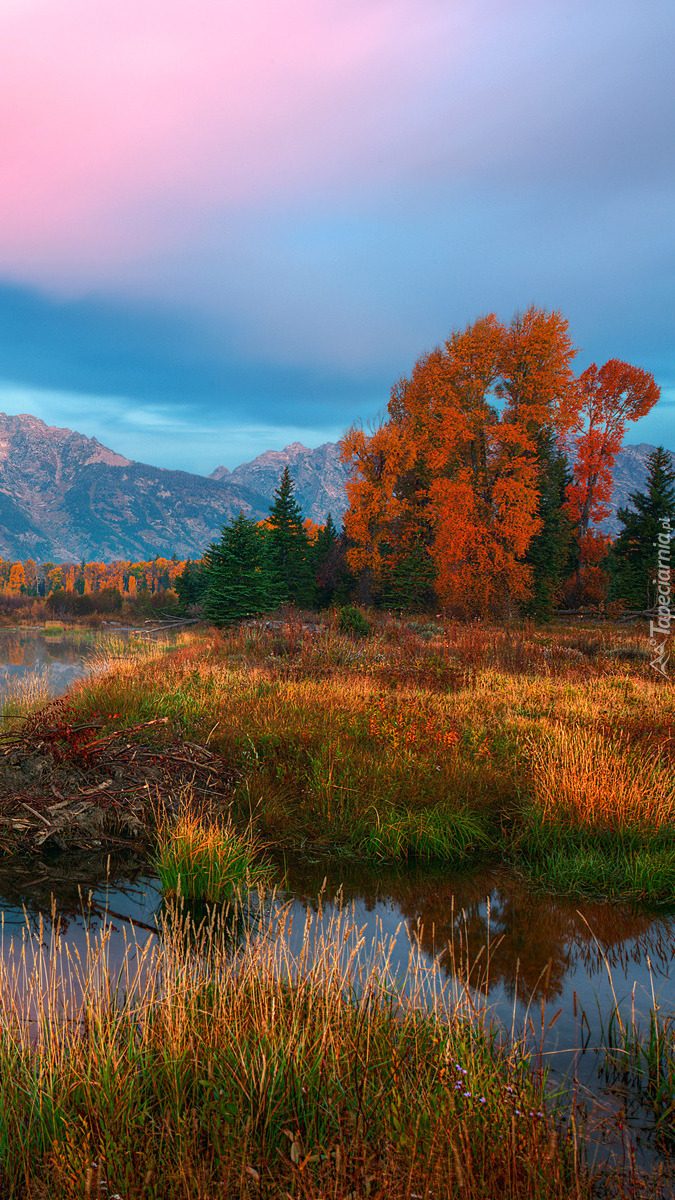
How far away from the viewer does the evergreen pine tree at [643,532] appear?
3153 cm

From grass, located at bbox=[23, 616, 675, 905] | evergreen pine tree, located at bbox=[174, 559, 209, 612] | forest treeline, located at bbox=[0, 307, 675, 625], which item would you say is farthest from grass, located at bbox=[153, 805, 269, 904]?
evergreen pine tree, located at bbox=[174, 559, 209, 612]

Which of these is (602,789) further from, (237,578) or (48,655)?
(48,655)

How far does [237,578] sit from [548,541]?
57.2 ft

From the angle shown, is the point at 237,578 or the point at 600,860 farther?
the point at 237,578

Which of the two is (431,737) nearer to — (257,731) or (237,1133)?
(257,731)

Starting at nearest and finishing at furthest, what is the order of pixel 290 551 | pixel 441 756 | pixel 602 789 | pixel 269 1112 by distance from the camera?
pixel 269 1112 → pixel 602 789 → pixel 441 756 → pixel 290 551

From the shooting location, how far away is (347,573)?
39656 mm

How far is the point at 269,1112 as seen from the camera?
237 cm

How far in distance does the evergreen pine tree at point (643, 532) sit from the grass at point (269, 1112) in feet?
105

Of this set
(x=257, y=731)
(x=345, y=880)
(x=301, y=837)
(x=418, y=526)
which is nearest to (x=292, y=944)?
(x=345, y=880)

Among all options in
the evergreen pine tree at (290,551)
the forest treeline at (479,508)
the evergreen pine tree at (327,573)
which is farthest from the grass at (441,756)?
the evergreen pine tree at (290,551)

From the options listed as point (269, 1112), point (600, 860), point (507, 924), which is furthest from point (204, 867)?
point (600, 860)

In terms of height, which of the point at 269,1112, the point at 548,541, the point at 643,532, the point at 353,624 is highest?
the point at 643,532

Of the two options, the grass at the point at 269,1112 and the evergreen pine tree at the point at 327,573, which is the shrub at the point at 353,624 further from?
the evergreen pine tree at the point at 327,573
